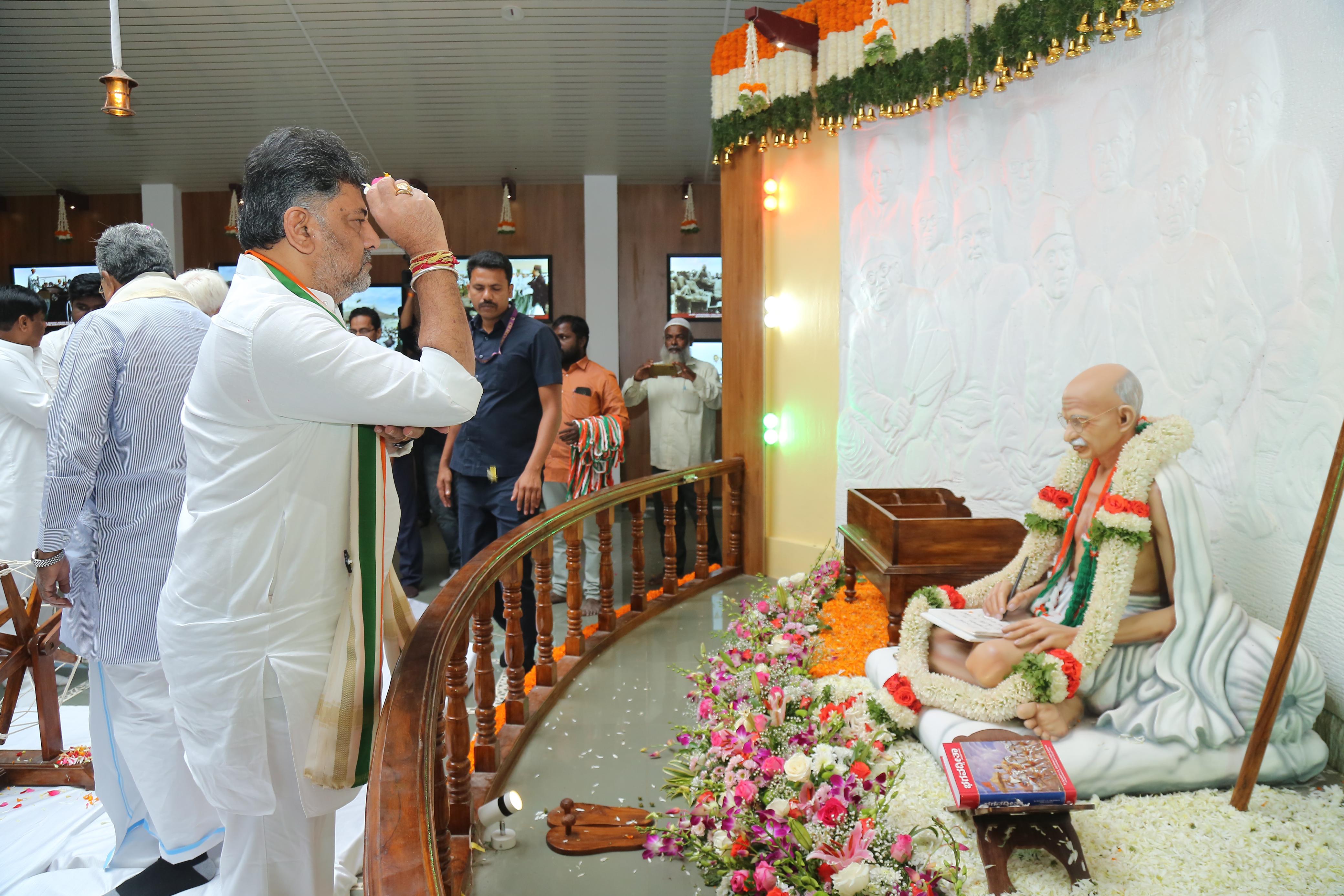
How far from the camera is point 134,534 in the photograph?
8.43 feet

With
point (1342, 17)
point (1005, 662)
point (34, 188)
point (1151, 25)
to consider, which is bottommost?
point (1005, 662)

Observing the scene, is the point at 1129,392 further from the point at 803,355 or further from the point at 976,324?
the point at 803,355

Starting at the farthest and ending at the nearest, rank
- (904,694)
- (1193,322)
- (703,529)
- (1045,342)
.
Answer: (703,529), (1045,342), (1193,322), (904,694)

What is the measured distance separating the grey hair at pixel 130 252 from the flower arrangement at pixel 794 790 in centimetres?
252

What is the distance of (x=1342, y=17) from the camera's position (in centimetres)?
299

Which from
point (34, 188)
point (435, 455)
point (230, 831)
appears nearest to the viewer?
point (230, 831)

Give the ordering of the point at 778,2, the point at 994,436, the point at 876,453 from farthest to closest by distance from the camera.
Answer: the point at 778,2 → the point at 876,453 → the point at 994,436

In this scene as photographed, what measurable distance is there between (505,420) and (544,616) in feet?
3.63

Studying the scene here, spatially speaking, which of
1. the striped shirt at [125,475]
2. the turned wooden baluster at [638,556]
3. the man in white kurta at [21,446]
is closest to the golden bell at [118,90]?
the man in white kurta at [21,446]

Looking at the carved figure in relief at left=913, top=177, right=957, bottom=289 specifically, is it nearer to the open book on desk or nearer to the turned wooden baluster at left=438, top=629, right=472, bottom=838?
the open book on desk

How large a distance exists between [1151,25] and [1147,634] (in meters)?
2.83

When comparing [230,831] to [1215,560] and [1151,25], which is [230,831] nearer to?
[1215,560]

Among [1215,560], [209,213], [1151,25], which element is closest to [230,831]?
[1215,560]

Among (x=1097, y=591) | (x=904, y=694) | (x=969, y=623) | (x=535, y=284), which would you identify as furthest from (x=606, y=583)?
(x=535, y=284)
